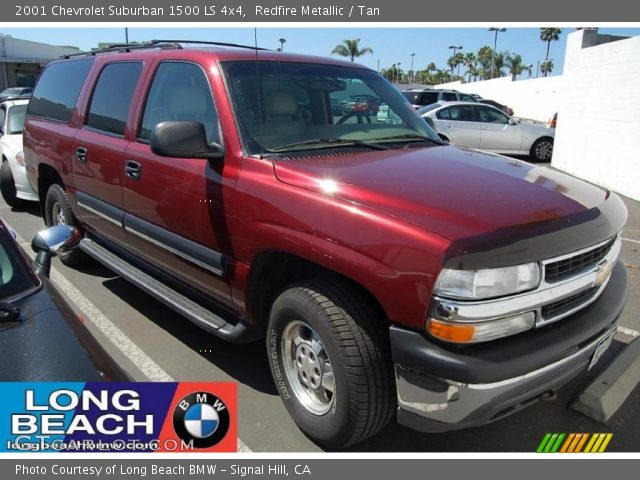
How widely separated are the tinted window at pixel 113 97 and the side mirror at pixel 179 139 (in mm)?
1315

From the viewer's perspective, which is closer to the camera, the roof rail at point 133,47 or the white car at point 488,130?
Result: the roof rail at point 133,47

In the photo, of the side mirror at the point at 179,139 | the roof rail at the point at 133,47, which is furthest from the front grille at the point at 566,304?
the roof rail at the point at 133,47

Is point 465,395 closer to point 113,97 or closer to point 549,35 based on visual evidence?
point 113,97

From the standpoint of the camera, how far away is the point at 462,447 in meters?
2.83

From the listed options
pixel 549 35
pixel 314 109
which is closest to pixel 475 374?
pixel 314 109

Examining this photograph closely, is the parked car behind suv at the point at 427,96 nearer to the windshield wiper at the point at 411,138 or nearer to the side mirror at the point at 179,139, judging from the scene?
the windshield wiper at the point at 411,138

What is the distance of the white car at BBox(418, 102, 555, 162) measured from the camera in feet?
43.7

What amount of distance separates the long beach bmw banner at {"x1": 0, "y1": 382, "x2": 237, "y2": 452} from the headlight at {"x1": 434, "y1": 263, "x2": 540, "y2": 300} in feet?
4.03

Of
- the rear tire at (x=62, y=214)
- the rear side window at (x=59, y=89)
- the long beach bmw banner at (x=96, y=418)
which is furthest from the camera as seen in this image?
the rear tire at (x=62, y=214)

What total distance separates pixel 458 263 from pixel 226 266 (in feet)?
4.95

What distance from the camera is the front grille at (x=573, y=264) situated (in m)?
2.27

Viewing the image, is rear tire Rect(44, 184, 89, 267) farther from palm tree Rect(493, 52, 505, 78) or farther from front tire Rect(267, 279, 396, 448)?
palm tree Rect(493, 52, 505, 78)

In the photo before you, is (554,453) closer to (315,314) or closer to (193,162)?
(315,314)

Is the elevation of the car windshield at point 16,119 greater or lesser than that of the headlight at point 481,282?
greater
